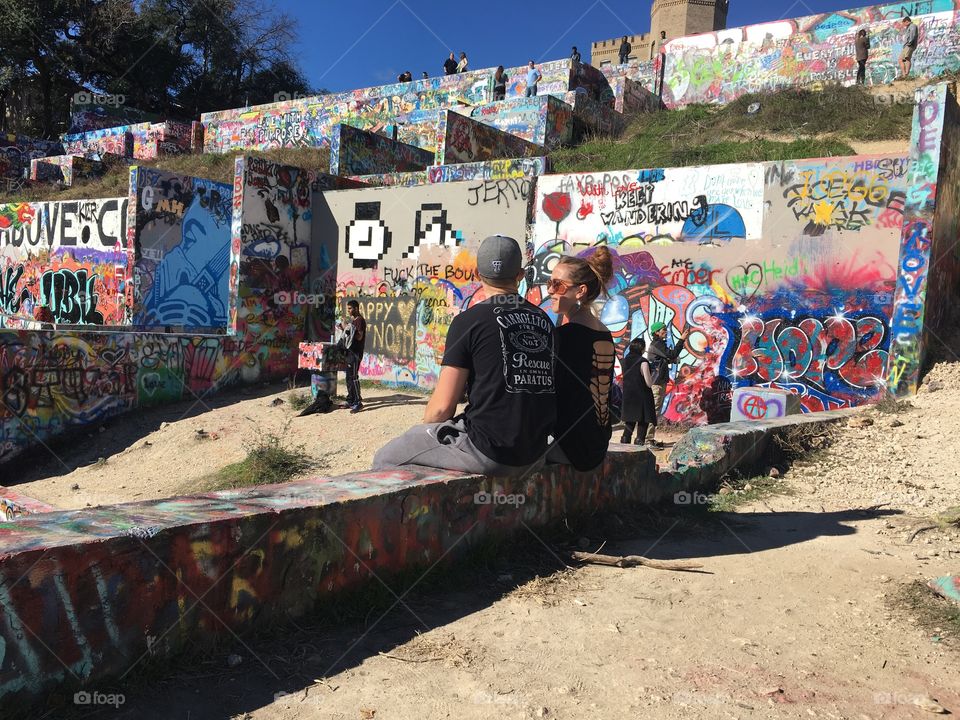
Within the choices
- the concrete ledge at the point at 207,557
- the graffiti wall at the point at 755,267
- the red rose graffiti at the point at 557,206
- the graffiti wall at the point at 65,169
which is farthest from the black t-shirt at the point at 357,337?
the graffiti wall at the point at 65,169

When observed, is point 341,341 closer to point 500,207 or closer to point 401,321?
point 401,321

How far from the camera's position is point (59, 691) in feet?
6.88

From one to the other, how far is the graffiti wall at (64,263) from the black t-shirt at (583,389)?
43.9ft

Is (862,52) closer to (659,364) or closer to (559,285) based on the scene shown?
(659,364)

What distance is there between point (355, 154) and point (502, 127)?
476 cm

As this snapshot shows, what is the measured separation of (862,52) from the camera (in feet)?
69.7

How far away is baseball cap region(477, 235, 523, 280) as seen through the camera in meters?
3.46

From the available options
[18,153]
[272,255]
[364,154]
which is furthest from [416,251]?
[18,153]

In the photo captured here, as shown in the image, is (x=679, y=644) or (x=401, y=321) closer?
(x=679, y=644)

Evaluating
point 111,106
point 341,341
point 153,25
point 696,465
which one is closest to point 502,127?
point 341,341

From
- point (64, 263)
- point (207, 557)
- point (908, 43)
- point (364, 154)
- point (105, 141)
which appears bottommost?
point (207, 557)

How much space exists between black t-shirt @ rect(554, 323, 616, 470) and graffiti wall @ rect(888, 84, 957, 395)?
6.99 m

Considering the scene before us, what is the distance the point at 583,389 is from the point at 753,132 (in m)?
19.8

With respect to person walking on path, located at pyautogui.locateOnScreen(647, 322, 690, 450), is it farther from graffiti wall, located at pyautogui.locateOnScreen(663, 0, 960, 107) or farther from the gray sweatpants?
graffiti wall, located at pyautogui.locateOnScreen(663, 0, 960, 107)
